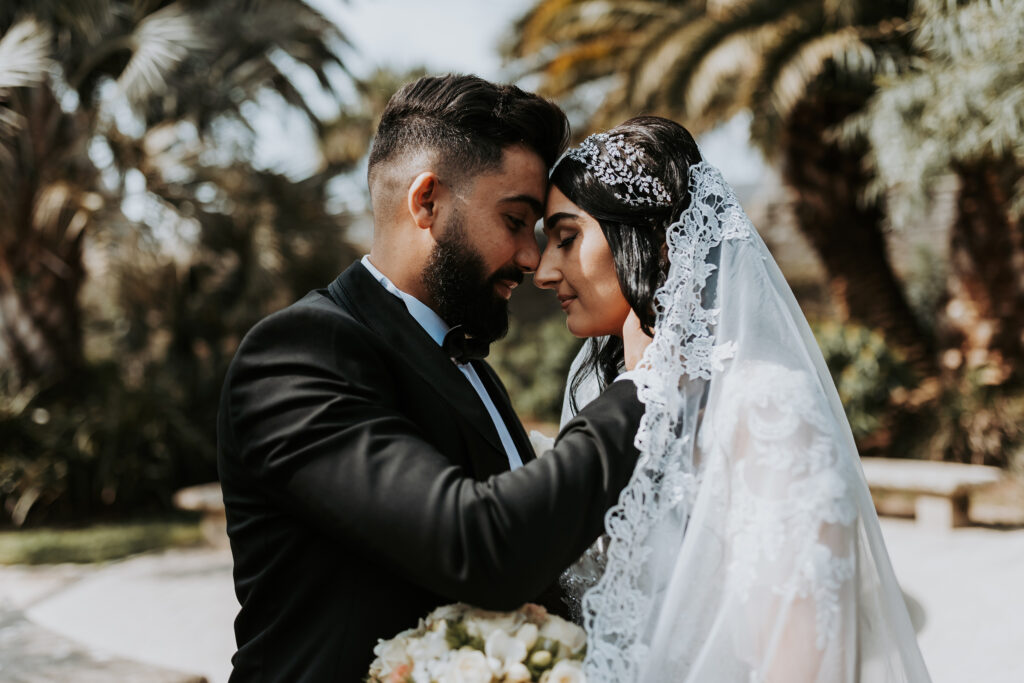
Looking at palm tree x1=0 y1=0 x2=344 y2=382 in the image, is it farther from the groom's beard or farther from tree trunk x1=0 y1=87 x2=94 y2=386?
the groom's beard

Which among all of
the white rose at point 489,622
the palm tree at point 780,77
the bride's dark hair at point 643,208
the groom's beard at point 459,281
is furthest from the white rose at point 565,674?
the palm tree at point 780,77

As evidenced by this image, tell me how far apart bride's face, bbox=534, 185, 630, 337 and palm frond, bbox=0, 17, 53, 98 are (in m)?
7.60

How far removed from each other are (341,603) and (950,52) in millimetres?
7569

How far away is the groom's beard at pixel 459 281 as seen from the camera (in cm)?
219

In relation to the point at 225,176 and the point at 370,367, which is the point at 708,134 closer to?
the point at 225,176

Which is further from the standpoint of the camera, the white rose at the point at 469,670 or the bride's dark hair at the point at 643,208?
the bride's dark hair at the point at 643,208

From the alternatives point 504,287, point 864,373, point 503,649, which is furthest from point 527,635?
point 864,373

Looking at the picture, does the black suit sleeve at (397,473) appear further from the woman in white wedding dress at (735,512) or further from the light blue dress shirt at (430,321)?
the light blue dress shirt at (430,321)

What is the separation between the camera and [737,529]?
1773mm

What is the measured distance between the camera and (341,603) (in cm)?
181

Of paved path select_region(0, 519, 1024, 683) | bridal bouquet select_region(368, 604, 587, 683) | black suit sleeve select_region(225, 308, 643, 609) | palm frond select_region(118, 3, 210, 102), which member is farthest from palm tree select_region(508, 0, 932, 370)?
bridal bouquet select_region(368, 604, 587, 683)

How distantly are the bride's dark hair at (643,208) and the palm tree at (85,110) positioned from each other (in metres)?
7.78

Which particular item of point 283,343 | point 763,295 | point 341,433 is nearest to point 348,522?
point 341,433

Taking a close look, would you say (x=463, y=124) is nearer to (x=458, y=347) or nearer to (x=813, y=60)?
(x=458, y=347)
